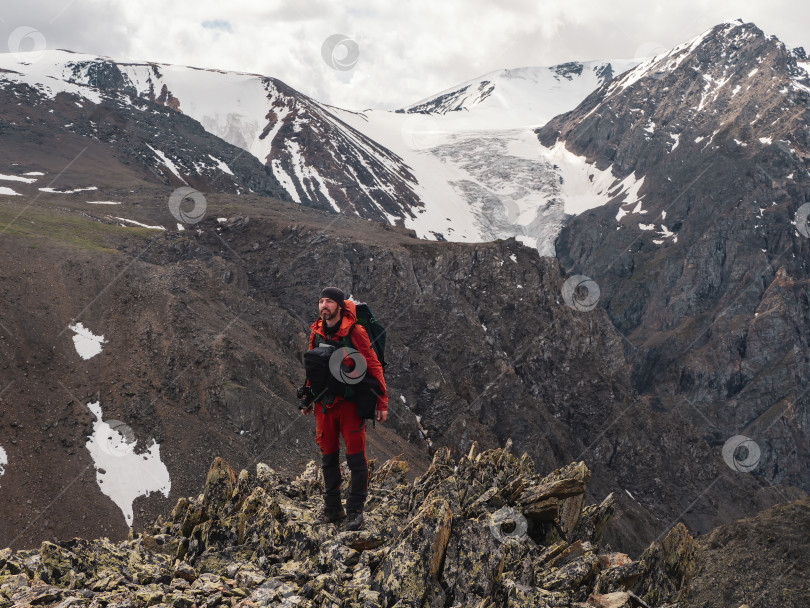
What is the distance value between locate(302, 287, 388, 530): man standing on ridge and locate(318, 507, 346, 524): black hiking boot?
55mm

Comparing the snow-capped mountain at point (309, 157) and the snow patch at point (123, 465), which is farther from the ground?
the snow-capped mountain at point (309, 157)

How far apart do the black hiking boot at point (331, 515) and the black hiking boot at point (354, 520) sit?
34cm

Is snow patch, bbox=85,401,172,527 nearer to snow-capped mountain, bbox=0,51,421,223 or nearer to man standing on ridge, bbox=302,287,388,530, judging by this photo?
man standing on ridge, bbox=302,287,388,530

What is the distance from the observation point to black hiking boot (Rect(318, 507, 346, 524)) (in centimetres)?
1112

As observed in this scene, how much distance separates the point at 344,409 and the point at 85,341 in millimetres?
35232

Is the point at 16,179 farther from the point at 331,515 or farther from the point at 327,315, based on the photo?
the point at 327,315

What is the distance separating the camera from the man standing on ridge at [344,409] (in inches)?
396

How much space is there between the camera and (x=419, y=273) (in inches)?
3356

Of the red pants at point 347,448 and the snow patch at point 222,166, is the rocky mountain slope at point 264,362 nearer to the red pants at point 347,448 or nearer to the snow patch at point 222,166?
the red pants at point 347,448

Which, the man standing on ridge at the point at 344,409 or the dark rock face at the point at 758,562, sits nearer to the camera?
the man standing on ridge at the point at 344,409

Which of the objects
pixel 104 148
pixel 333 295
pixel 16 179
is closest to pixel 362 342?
pixel 333 295

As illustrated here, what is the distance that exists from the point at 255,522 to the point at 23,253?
4258cm

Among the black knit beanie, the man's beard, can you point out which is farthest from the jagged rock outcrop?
the black knit beanie

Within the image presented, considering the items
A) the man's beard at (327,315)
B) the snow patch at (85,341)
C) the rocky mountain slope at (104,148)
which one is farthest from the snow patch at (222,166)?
the man's beard at (327,315)
